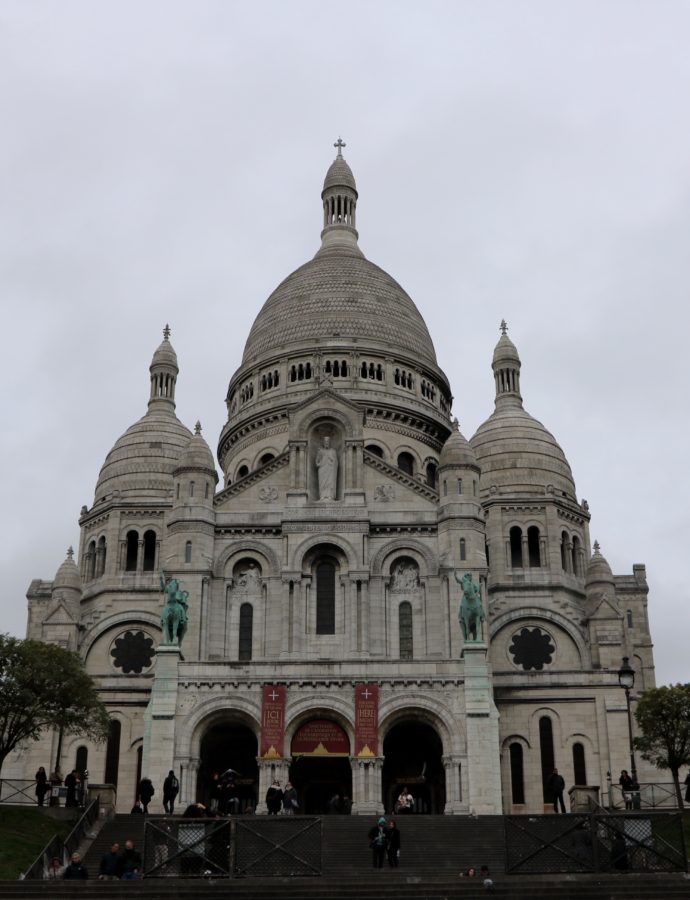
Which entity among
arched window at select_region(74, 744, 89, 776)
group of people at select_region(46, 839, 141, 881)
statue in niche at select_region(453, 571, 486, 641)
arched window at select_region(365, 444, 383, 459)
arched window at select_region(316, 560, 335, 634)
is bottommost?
group of people at select_region(46, 839, 141, 881)

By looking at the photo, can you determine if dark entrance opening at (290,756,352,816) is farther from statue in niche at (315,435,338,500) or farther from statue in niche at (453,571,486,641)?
statue in niche at (315,435,338,500)

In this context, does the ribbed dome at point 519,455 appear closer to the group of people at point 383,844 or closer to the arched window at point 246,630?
the arched window at point 246,630

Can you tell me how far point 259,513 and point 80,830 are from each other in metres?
22.5

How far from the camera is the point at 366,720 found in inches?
1983

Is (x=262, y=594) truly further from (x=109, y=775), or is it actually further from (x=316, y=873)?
(x=316, y=873)

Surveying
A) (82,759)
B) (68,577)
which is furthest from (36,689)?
(68,577)

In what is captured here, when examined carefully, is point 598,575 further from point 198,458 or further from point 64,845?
point 64,845

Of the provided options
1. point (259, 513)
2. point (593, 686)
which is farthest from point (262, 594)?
point (593, 686)

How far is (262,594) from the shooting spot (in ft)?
191

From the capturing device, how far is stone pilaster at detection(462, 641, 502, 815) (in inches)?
1918

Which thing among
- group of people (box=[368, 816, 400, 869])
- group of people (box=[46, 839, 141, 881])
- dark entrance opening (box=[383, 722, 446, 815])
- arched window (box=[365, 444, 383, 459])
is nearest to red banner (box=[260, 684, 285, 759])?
dark entrance opening (box=[383, 722, 446, 815])

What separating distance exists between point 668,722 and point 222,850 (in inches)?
1058

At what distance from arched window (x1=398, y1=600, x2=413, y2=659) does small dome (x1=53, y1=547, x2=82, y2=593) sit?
19583 mm

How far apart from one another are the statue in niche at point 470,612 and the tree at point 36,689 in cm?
1491
